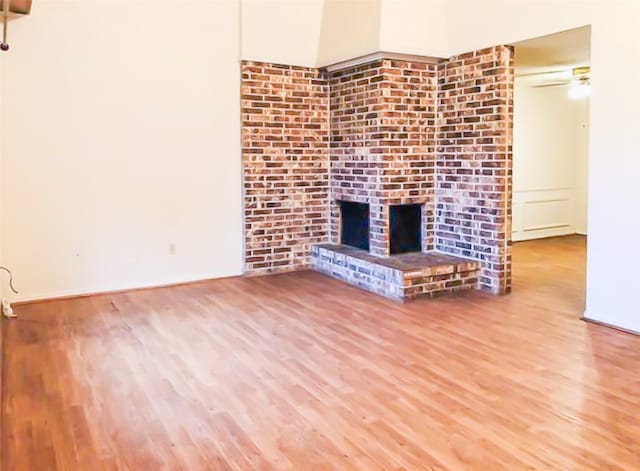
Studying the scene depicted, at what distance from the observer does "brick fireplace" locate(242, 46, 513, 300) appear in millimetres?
5238

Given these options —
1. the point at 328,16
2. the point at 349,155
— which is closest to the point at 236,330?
the point at 349,155

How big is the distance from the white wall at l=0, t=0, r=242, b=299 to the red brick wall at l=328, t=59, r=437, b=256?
4.17 feet

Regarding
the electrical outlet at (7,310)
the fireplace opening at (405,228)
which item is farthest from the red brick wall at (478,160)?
the electrical outlet at (7,310)

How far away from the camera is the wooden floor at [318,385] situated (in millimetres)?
2488

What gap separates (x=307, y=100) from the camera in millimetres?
6355

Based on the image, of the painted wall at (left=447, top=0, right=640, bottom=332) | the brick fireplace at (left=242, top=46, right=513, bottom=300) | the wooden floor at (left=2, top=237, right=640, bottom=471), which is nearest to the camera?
the wooden floor at (left=2, top=237, right=640, bottom=471)

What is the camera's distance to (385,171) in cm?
561

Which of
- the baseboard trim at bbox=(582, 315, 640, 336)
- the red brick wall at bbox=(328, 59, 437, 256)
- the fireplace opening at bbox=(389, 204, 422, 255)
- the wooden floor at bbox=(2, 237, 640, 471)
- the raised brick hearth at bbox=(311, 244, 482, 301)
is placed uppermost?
the red brick wall at bbox=(328, 59, 437, 256)

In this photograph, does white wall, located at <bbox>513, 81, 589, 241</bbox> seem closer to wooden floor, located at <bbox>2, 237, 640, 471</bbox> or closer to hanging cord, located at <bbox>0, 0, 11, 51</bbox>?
wooden floor, located at <bbox>2, 237, 640, 471</bbox>

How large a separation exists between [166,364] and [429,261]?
9.07 feet

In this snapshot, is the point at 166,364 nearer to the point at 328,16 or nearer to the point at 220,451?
the point at 220,451

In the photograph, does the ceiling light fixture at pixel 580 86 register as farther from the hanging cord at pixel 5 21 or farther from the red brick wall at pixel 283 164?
the hanging cord at pixel 5 21

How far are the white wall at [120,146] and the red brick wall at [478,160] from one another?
2.15m

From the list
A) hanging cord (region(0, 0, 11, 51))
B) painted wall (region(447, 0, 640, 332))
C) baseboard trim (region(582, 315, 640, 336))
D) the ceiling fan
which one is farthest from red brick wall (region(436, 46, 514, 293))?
hanging cord (region(0, 0, 11, 51))
